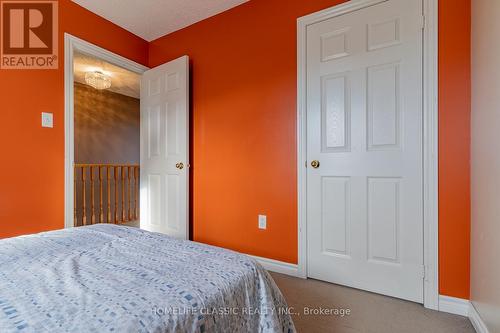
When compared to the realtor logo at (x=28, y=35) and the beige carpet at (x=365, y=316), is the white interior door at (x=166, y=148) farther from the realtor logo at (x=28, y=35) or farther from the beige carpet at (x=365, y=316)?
the beige carpet at (x=365, y=316)

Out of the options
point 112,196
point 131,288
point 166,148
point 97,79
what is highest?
point 97,79

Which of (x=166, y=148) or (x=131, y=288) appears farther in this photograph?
(x=166, y=148)

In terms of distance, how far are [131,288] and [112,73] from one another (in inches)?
165

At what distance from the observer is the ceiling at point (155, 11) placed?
2316mm

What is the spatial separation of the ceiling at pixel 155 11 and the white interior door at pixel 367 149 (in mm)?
1079

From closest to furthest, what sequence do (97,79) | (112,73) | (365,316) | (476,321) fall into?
(476,321), (365,316), (97,79), (112,73)

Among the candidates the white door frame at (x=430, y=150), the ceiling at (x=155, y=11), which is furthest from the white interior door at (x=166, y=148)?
the white door frame at (x=430, y=150)

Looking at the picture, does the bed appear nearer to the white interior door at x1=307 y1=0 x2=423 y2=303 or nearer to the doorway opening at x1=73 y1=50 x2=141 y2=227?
the white interior door at x1=307 y1=0 x2=423 y2=303

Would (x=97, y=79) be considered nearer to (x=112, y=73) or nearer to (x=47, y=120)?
(x=112, y=73)

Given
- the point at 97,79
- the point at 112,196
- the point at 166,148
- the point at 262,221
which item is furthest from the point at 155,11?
the point at 112,196

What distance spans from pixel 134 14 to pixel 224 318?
2839mm

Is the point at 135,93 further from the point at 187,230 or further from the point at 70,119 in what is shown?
the point at 187,230

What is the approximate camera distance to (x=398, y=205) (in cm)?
168

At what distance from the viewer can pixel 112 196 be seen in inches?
177
